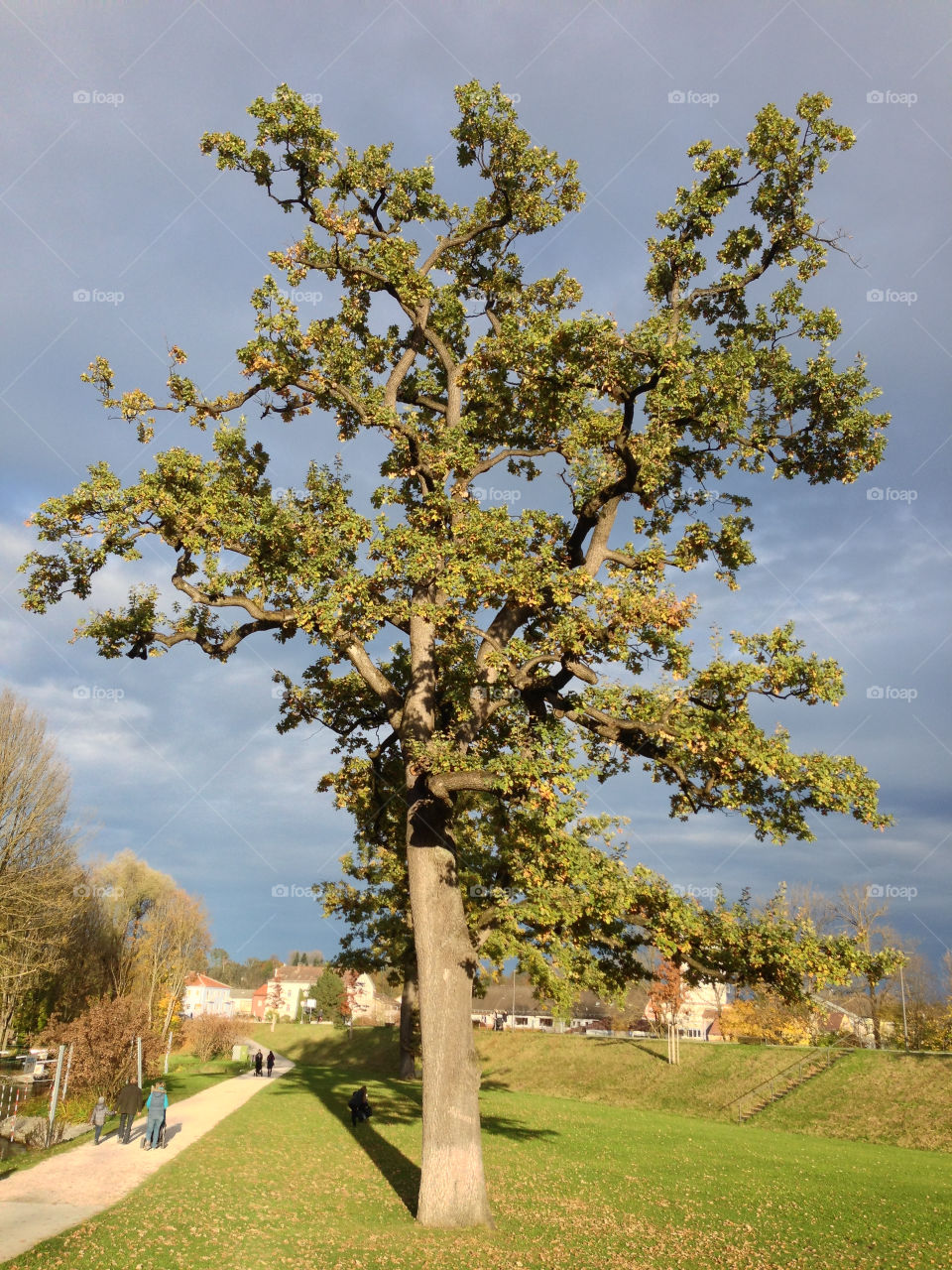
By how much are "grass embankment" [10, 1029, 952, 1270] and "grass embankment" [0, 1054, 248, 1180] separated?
2.88 metres

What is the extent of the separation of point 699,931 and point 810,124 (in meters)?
12.4

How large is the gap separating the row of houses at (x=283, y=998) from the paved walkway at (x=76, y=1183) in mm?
66349

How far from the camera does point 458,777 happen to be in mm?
11367

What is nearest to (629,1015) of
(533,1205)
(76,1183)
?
(533,1205)

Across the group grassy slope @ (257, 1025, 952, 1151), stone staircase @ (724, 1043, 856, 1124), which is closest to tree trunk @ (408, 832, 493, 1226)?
grassy slope @ (257, 1025, 952, 1151)

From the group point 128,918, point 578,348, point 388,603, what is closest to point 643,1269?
point 388,603

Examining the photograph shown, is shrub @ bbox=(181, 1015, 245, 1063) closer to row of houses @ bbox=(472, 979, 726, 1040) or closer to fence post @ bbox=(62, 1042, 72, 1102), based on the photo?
row of houses @ bbox=(472, 979, 726, 1040)

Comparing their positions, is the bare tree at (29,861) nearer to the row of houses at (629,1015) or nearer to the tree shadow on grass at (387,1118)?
the tree shadow on grass at (387,1118)

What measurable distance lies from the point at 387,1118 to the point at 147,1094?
8576mm

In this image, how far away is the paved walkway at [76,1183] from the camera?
1080cm

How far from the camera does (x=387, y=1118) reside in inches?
944

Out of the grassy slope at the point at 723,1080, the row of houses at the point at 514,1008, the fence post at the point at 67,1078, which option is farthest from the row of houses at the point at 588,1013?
the fence post at the point at 67,1078

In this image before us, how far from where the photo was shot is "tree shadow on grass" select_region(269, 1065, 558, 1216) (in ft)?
50.3

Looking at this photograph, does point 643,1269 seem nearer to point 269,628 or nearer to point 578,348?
point 269,628
